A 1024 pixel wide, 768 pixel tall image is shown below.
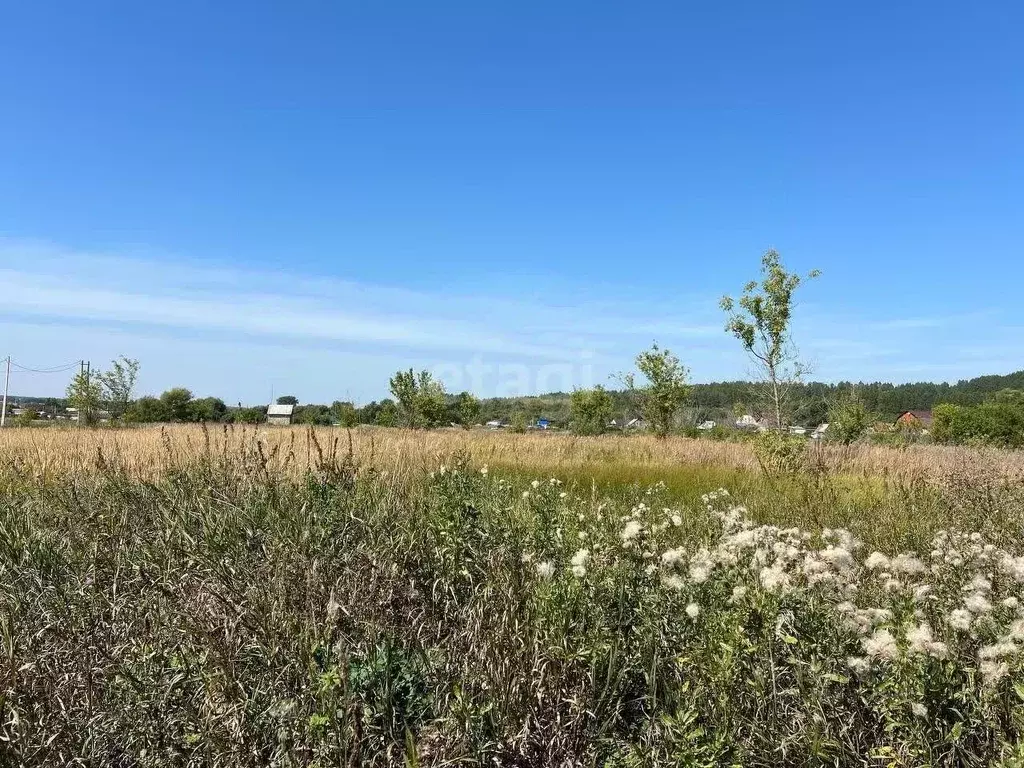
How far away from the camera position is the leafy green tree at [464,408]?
4638 centimetres

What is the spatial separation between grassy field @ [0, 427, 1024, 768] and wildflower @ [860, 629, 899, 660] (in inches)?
0.4

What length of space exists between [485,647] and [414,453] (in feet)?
19.8

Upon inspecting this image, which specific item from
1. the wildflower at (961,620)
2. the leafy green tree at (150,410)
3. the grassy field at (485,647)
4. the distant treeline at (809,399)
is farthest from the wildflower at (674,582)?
the leafy green tree at (150,410)

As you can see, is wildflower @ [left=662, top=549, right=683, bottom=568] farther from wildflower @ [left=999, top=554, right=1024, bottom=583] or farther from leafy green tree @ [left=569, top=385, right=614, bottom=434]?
leafy green tree @ [left=569, top=385, right=614, bottom=434]

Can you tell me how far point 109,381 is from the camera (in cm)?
3781

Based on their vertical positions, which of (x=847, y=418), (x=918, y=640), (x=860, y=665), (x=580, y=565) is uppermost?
(x=847, y=418)

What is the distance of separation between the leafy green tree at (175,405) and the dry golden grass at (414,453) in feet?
151

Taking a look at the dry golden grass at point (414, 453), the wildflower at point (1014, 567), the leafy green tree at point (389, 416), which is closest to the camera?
the wildflower at point (1014, 567)

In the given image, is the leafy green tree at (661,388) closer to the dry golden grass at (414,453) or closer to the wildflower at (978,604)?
the dry golden grass at (414,453)

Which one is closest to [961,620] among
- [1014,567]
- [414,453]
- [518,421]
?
[1014,567]

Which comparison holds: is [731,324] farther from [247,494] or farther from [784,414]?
[247,494]

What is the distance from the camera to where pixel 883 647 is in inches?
81.5

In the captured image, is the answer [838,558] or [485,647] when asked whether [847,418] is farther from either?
[485,647]

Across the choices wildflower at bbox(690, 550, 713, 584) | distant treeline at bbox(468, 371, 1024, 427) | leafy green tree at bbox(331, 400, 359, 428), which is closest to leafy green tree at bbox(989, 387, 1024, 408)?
distant treeline at bbox(468, 371, 1024, 427)
